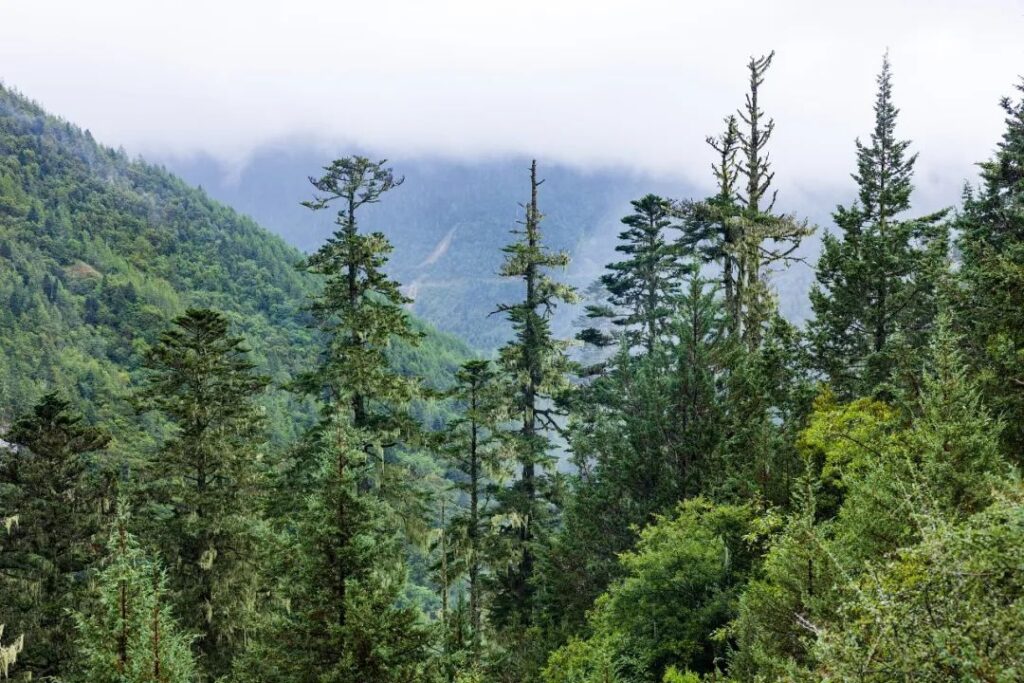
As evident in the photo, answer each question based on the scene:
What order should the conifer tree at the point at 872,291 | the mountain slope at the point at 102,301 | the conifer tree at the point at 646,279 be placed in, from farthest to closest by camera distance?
the mountain slope at the point at 102,301 → the conifer tree at the point at 646,279 → the conifer tree at the point at 872,291

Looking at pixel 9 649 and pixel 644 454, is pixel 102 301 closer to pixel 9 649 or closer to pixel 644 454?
pixel 9 649

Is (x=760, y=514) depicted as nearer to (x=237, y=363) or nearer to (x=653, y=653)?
(x=653, y=653)

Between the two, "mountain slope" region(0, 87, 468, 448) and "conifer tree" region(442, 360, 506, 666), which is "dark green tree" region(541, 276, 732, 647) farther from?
"mountain slope" region(0, 87, 468, 448)

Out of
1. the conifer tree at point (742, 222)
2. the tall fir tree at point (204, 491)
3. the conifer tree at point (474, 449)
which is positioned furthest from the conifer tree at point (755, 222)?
the tall fir tree at point (204, 491)

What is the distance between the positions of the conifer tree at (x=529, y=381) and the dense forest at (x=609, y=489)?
0.11 m

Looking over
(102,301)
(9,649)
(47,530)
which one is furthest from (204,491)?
(102,301)

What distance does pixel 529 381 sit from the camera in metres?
24.9

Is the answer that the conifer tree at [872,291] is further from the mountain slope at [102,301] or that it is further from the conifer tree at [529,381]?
the mountain slope at [102,301]

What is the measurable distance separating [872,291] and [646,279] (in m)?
10.4

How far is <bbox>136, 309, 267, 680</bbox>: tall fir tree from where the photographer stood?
62.4 feet

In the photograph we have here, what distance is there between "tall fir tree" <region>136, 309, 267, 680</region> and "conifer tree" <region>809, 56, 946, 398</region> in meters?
17.0

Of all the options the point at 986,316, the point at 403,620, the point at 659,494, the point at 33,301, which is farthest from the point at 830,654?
the point at 33,301

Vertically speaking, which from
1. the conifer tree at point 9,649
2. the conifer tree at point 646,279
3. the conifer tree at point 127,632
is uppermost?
the conifer tree at point 646,279

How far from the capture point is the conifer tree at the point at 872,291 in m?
21.1
